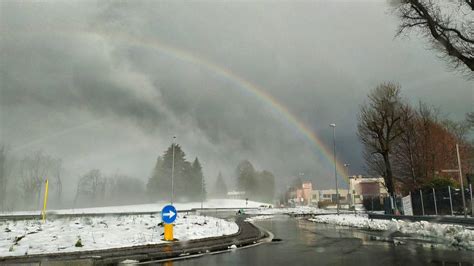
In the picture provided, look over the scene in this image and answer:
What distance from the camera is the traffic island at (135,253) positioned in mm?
9550

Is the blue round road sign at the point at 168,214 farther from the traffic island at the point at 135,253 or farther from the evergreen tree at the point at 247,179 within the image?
the evergreen tree at the point at 247,179

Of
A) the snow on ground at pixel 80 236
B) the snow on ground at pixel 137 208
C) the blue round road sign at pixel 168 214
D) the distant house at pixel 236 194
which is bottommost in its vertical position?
the snow on ground at pixel 137 208

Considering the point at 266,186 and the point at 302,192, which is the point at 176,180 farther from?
the point at 302,192

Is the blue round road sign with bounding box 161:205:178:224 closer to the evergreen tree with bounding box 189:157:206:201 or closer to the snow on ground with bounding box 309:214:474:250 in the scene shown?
the snow on ground with bounding box 309:214:474:250

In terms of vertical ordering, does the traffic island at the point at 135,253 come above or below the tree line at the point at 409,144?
below

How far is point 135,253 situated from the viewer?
1169cm

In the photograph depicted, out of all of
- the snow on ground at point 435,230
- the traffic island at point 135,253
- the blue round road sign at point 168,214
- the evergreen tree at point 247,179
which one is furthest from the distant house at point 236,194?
the blue round road sign at point 168,214

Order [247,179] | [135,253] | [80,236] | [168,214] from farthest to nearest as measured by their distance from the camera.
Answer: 1. [247,179]
2. [168,214]
3. [80,236]
4. [135,253]

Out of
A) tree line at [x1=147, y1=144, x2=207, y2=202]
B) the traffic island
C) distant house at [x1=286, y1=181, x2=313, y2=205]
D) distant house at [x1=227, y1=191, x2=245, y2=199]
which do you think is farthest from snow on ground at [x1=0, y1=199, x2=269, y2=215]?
distant house at [x1=286, y1=181, x2=313, y2=205]

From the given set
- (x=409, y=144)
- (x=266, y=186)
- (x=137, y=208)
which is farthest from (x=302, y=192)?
(x=409, y=144)

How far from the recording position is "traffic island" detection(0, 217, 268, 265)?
9.55 meters

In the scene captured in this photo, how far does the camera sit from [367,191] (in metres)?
82.8

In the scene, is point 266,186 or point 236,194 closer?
point 236,194

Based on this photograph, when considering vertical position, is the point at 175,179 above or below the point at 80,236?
above
